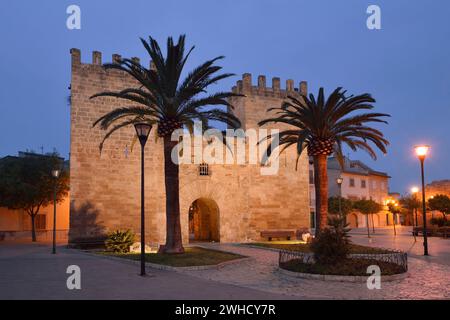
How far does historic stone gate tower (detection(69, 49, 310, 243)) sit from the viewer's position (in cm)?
2378

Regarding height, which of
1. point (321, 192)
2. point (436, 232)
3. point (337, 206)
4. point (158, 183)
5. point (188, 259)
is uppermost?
point (158, 183)

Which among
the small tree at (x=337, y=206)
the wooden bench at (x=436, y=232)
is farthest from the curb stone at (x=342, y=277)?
the small tree at (x=337, y=206)

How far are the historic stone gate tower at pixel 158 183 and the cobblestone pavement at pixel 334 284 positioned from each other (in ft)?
35.0

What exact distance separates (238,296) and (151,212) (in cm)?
1650

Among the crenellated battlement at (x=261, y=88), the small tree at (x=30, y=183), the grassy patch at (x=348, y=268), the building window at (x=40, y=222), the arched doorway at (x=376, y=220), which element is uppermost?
the crenellated battlement at (x=261, y=88)

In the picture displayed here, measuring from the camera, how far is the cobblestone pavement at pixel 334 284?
999 centimetres

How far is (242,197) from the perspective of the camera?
2817 cm

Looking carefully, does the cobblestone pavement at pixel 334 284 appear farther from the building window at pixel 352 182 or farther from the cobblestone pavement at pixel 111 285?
the building window at pixel 352 182

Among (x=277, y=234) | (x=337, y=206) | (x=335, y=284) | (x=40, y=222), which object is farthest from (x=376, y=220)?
(x=335, y=284)

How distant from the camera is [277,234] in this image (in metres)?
28.0

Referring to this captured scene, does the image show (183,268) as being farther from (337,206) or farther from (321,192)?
(337,206)

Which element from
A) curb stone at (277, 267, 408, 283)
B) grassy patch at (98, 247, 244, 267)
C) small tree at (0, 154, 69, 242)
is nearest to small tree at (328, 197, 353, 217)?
small tree at (0, 154, 69, 242)

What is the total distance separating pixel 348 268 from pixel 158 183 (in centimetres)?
1519
